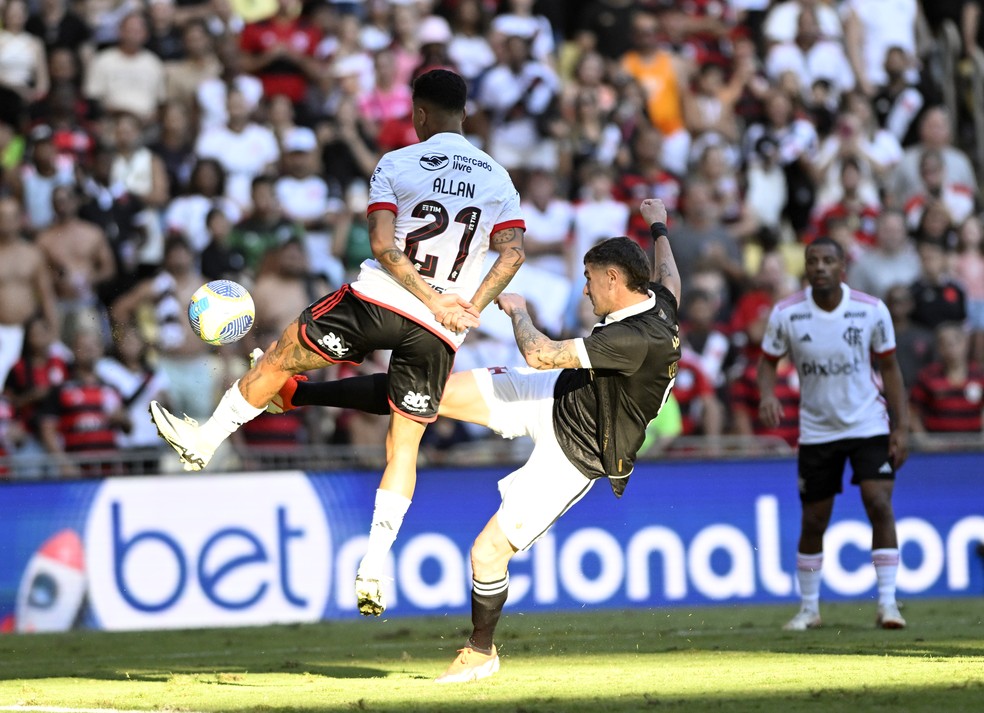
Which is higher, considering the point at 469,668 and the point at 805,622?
the point at 469,668

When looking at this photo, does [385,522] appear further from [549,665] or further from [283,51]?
[283,51]

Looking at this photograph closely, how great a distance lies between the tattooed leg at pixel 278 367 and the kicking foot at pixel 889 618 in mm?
4639

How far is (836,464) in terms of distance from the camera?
11469 mm

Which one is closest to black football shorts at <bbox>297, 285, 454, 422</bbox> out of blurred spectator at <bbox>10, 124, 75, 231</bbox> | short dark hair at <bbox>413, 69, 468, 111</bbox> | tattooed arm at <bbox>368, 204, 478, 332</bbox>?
tattooed arm at <bbox>368, 204, 478, 332</bbox>

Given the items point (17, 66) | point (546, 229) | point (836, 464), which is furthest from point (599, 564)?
point (17, 66)

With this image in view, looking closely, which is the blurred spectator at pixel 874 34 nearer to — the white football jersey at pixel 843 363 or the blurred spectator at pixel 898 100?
the blurred spectator at pixel 898 100

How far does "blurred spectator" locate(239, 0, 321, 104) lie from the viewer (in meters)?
18.2

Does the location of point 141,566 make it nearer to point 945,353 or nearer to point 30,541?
point 30,541

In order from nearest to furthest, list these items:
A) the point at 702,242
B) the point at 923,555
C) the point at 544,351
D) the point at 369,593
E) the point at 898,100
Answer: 1. the point at 369,593
2. the point at 544,351
3. the point at 923,555
4. the point at 702,242
5. the point at 898,100

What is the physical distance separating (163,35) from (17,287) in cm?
414

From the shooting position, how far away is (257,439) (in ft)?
47.2

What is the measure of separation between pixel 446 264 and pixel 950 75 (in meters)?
14.2

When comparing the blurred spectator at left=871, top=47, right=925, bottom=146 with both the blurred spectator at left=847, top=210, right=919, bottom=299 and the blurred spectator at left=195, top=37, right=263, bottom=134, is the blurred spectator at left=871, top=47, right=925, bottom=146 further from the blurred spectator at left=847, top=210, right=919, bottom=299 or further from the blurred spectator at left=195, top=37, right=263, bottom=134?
the blurred spectator at left=195, top=37, right=263, bottom=134

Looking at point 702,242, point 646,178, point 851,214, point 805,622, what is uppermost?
point 646,178
